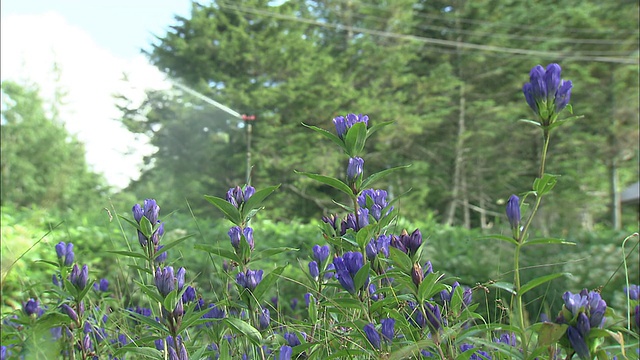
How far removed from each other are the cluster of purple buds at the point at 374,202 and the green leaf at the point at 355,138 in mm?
166

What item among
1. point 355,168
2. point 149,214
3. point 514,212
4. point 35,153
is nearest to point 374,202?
point 355,168

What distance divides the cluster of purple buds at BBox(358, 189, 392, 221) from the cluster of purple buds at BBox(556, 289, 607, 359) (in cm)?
52

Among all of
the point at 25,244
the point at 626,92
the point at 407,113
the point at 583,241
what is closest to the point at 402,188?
the point at 407,113

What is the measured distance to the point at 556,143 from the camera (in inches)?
902

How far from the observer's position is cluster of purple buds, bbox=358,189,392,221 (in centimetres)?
130

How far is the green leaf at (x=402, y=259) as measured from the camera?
0.99m

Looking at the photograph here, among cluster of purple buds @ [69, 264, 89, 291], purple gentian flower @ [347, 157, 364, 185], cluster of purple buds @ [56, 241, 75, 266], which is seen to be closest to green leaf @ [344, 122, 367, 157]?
purple gentian flower @ [347, 157, 364, 185]

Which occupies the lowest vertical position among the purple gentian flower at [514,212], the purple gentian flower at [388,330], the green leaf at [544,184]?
the purple gentian flower at [388,330]

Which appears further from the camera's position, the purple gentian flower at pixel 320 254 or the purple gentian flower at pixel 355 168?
the purple gentian flower at pixel 320 254

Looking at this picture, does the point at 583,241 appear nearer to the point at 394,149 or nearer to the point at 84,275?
the point at 84,275

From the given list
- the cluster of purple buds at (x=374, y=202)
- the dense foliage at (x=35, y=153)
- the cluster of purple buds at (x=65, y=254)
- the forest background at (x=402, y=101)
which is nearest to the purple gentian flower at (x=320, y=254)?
the cluster of purple buds at (x=374, y=202)

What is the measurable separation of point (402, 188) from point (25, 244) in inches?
761

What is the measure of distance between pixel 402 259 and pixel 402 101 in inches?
888

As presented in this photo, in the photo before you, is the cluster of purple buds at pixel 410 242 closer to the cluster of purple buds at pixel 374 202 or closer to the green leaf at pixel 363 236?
Result: the green leaf at pixel 363 236
